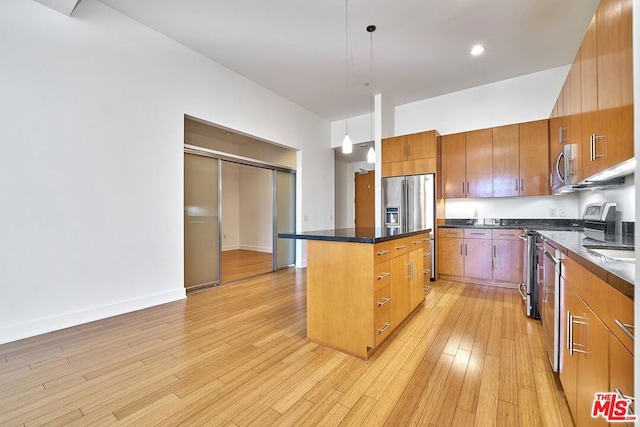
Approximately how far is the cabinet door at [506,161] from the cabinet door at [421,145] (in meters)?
0.91

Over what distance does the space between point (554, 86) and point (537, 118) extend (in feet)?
1.61

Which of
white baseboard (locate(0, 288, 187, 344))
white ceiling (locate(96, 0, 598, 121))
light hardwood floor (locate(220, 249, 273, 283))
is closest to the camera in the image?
white baseboard (locate(0, 288, 187, 344))

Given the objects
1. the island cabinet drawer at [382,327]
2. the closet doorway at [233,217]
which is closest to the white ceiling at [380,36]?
the closet doorway at [233,217]

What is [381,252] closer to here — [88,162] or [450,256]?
[450,256]

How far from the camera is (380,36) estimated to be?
3.39m

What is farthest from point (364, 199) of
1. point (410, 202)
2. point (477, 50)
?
point (477, 50)

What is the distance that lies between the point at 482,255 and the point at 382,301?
283 centimetres

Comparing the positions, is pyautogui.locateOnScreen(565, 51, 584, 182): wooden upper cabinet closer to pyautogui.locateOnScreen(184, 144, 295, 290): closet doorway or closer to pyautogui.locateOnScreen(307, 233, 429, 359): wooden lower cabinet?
pyautogui.locateOnScreen(307, 233, 429, 359): wooden lower cabinet

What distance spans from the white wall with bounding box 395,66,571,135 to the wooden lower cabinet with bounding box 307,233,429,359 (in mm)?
3416

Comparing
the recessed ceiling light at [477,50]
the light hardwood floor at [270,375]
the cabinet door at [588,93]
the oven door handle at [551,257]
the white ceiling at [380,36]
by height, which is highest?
the white ceiling at [380,36]

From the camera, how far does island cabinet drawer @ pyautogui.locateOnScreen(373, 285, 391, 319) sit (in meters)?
2.07

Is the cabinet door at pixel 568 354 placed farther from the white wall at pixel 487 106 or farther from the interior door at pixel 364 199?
the interior door at pixel 364 199

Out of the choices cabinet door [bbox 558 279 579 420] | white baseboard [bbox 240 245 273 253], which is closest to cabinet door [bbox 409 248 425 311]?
cabinet door [bbox 558 279 579 420]

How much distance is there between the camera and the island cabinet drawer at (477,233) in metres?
4.14
